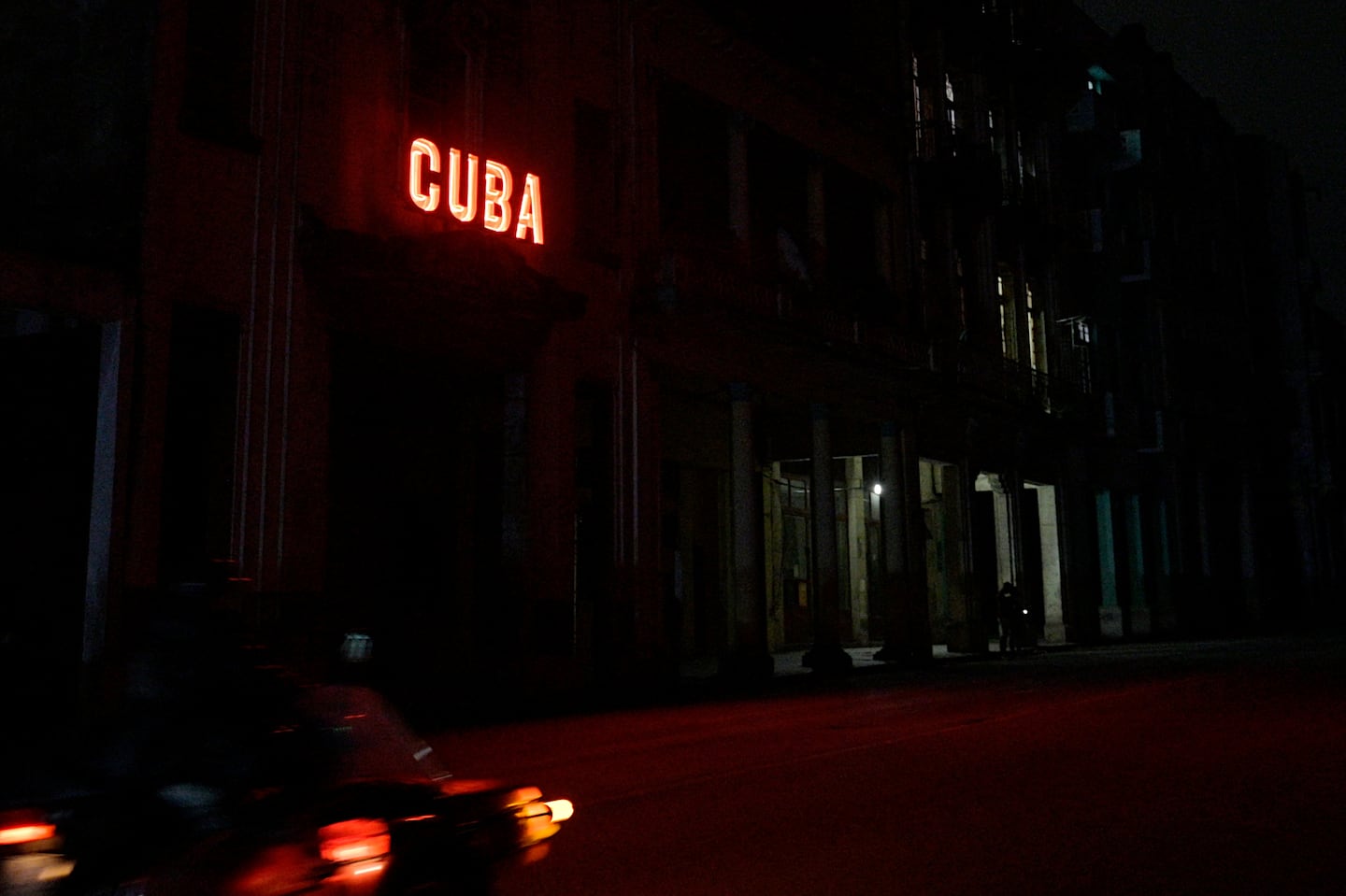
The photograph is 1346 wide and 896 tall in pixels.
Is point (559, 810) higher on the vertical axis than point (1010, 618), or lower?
lower

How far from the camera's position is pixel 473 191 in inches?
719

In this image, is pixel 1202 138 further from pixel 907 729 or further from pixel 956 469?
pixel 907 729

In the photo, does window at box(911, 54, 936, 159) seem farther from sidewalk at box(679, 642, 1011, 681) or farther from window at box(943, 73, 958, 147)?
sidewalk at box(679, 642, 1011, 681)

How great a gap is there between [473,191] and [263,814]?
15.1 metres

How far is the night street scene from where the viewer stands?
5.05 metres

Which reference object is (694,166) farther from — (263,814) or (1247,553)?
(1247,553)

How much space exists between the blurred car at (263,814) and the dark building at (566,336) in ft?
3.34

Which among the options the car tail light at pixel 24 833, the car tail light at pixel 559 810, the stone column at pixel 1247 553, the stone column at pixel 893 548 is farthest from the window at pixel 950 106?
the car tail light at pixel 24 833

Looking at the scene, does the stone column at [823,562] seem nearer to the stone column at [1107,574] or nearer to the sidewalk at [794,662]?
the sidewalk at [794,662]

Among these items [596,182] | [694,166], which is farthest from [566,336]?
[694,166]

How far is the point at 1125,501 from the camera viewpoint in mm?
38062

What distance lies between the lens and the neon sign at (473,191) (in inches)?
689

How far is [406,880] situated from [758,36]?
22106mm

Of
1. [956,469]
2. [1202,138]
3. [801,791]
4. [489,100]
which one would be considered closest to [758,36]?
[489,100]
